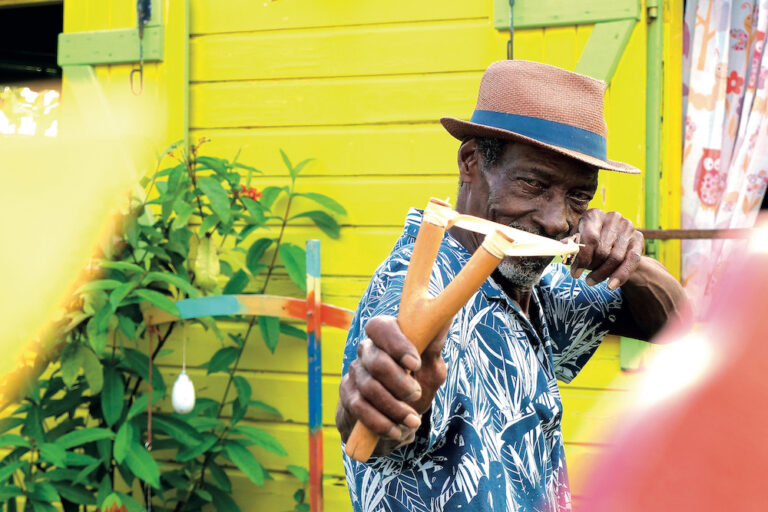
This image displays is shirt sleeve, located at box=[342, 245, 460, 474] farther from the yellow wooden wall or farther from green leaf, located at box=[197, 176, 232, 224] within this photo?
the yellow wooden wall

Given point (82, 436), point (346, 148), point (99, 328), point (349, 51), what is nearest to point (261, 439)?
point (82, 436)

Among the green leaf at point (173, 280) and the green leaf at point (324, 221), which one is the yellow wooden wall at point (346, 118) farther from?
the green leaf at point (173, 280)

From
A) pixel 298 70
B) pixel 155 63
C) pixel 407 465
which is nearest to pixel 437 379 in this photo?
pixel 407 465

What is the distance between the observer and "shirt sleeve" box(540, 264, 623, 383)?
2008 millimetres

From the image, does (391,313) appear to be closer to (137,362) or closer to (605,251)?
(605,251)

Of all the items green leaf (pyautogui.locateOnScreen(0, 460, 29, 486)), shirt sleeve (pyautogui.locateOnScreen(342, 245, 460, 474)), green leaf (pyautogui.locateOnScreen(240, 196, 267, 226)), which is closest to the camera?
shirt sleeve (pyautogui.locateOnScreen(342, 245, 460, 474))

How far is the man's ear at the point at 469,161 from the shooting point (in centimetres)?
177

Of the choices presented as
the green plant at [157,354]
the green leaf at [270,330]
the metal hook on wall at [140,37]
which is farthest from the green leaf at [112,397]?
the metal hook on wall at [140,37]

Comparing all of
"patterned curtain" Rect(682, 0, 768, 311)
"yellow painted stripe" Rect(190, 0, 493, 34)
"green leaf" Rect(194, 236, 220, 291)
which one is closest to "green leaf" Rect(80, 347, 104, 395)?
"green leaf" Rect(194, 236, 220, 291)

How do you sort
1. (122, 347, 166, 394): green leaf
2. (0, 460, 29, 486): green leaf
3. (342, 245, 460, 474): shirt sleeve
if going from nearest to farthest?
(342, 245, 460, 474): shirt sleeve
(0, 460, 29, 486): green leaf
(122, 347, 166, 394): green leaf

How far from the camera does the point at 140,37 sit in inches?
149

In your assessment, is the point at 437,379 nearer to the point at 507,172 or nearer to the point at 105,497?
the point at 507,172

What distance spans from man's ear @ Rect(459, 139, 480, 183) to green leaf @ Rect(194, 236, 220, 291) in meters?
1.67

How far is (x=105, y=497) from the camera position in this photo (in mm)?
2955
